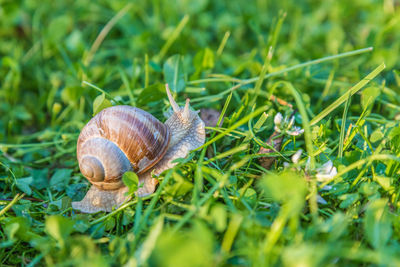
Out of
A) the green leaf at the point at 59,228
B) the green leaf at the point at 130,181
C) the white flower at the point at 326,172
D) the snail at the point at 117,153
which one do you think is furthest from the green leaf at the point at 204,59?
the green leaf at the point at 59,228

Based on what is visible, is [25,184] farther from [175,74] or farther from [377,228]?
[377,228]

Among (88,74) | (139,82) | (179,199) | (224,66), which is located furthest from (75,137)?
(224,66)

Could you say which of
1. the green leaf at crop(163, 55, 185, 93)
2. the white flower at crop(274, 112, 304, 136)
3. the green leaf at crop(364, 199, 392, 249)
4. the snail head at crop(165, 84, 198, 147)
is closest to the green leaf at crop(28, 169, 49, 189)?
the snail head at crop(165, 84, 198, 147)

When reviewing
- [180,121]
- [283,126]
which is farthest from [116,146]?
[283,126]

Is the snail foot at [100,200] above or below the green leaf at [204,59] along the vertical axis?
below

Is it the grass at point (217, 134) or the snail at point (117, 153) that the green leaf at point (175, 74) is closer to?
the grass at point (217, 134)

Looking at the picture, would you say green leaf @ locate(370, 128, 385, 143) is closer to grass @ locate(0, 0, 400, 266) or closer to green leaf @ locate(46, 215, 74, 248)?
grass @ locate(0, 0, 400, 266)
